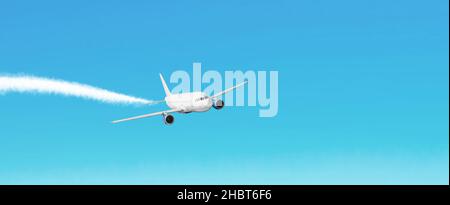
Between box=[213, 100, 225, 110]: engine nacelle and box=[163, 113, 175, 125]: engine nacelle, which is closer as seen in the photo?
box=[213, 100, 225, 110]: engine nacelle

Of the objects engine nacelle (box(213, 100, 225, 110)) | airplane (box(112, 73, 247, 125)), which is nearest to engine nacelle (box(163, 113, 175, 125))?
airplane (box(112, 73, 247, 125))

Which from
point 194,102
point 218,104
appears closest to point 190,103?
point 194,102

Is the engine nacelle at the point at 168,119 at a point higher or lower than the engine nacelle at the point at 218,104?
lower

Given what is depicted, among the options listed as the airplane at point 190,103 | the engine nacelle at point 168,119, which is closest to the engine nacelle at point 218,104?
the airplane at point 190,103

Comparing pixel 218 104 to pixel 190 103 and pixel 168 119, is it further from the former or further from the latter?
pixel 168 119

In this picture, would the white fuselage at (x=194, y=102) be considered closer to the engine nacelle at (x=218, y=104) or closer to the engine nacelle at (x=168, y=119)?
the engine nacelle at (x=218, y=104)

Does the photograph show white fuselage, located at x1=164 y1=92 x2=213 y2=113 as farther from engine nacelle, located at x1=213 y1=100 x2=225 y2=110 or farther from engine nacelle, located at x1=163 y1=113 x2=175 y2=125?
engine nacelle, located at x1=163 y1=113 x2=175 y2=125

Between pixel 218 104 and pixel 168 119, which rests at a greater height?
pixel 218 104

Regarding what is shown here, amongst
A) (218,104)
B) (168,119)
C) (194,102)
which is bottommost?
(168,119)

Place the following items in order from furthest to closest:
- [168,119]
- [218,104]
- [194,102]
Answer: [168,119]
[218,104]
[194,102]

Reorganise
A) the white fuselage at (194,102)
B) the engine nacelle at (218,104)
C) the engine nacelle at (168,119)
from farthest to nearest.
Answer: the engine nacelle at (168,119)
the engine nacelle at (218,104)
the white fuselage at (194,102)
